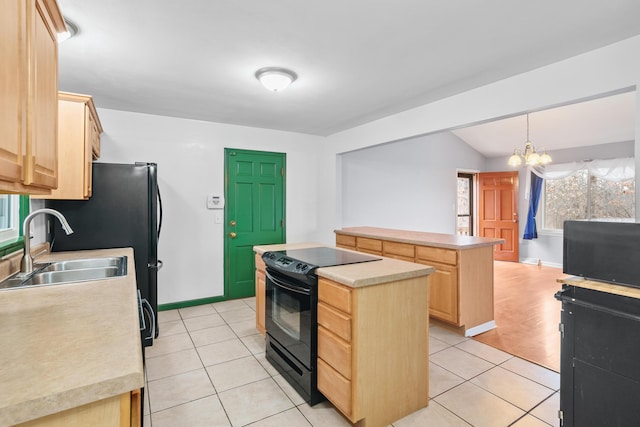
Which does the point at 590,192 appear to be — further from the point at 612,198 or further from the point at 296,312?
the point at 296,312

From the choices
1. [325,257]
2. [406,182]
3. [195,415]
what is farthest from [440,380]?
[406,182]

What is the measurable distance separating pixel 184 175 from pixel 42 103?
2.89 metres

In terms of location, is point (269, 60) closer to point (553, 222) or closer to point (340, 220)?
point (340, 220)

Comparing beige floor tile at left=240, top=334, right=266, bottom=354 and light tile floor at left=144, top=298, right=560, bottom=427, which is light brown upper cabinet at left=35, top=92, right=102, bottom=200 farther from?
beige floor tile at left=240, top=334, right=266, bottom=354

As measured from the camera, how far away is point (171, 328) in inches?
131

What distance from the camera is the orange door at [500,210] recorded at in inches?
269

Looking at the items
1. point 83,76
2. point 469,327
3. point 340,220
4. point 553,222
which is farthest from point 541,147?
point 83,76

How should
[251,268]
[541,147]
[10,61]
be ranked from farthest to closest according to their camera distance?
1. [541,147]
2. [251,268]
3. [10,61]

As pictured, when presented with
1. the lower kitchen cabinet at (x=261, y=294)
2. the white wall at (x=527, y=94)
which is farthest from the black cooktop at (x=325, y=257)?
the white wall at (x=527, y=94)

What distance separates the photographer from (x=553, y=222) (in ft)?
21.2

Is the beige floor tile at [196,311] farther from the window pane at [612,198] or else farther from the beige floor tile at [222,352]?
the window pane at [612,198]

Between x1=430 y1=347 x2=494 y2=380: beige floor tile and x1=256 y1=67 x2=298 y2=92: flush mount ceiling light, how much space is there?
8.45 feet

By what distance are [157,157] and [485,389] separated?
12.8ft

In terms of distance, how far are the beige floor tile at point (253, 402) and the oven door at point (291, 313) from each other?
269mm
